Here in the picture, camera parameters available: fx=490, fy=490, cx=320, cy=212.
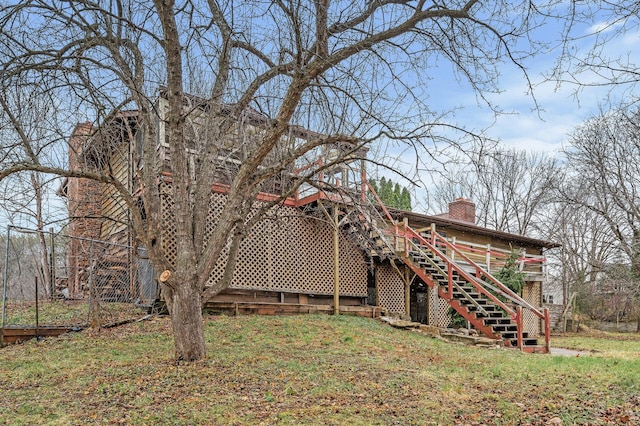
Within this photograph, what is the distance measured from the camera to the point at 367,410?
4945 mm

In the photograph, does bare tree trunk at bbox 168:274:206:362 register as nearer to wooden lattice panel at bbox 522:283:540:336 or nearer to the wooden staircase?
the wooden staircase

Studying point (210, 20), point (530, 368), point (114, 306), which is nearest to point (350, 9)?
point (210, 20)

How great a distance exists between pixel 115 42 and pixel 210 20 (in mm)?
1481

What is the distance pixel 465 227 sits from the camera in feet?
63.0

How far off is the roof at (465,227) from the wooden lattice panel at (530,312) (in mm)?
2147

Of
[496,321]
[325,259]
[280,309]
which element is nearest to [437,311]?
Result: [496,321]

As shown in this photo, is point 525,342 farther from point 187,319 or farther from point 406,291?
point 187,319

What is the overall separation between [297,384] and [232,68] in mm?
4685

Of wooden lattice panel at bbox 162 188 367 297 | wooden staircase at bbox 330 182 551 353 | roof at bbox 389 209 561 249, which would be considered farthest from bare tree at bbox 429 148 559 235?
wooden lattice panel at bbox 162 188 367 297

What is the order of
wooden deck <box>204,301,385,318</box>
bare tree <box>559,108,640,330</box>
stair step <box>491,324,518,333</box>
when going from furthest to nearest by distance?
bare tree <box>559,108,640,330</box> < wooden deck <box>204,301,385,318</box> < stair step <box>491,324,518,333</box>

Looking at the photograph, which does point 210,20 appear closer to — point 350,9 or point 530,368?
point 350,9

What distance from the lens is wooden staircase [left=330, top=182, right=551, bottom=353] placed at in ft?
35.2

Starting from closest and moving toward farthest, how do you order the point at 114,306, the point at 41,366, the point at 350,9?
the point at 350,9 < the point at 41,366 < the point at 114,306

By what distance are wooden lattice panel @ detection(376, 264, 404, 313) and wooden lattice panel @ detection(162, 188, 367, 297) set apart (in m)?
0.72
